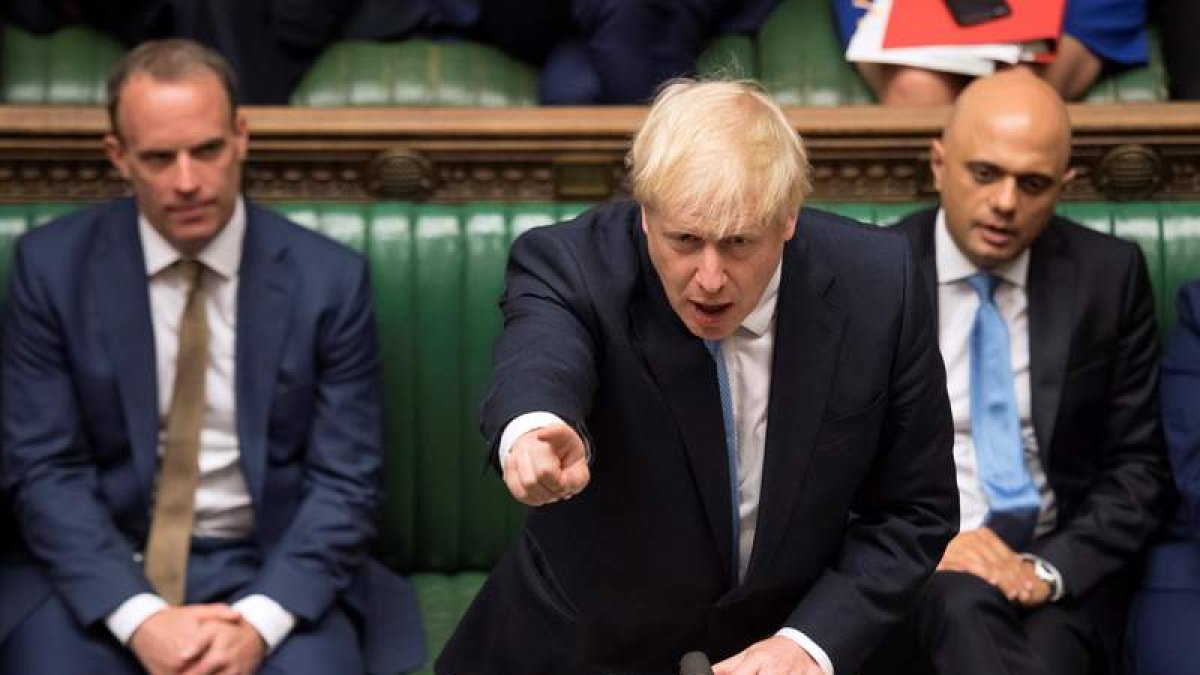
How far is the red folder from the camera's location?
3.50 meters

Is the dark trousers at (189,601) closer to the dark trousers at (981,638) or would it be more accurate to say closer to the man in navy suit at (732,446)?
the man in navy suit at (732,446)

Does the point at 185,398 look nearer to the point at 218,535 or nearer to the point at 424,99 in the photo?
the point at 218,535

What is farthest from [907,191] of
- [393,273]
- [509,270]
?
[509,270]

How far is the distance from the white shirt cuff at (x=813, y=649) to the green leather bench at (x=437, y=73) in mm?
1592

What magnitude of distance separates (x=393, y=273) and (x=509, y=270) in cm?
100

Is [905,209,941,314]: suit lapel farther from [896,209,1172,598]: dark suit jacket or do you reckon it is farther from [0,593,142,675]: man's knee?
[0,593,142,675]: man's knee

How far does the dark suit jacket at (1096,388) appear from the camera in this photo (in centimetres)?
302

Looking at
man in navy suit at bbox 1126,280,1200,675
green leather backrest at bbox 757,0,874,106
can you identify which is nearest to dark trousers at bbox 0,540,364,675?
man in navy suit at bbox 1126,280,1200,675

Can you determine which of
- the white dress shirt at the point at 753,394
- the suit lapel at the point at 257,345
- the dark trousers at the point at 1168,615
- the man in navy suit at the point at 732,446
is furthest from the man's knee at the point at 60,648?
the dark trousers at the point at 1168,615

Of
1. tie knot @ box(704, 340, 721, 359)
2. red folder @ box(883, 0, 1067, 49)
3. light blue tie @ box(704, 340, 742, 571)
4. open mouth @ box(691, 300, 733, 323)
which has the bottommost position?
light blue tie @ box(704, 340, 742, 571)

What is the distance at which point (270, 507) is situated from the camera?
9.73 ft

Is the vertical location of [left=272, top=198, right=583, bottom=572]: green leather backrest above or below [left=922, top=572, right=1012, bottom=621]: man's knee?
above

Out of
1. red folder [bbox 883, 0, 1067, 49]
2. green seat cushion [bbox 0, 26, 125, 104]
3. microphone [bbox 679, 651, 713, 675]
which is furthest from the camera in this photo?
green seat cushion [bbox 0, 26, 125, 104]

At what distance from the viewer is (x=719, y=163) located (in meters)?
2.00
